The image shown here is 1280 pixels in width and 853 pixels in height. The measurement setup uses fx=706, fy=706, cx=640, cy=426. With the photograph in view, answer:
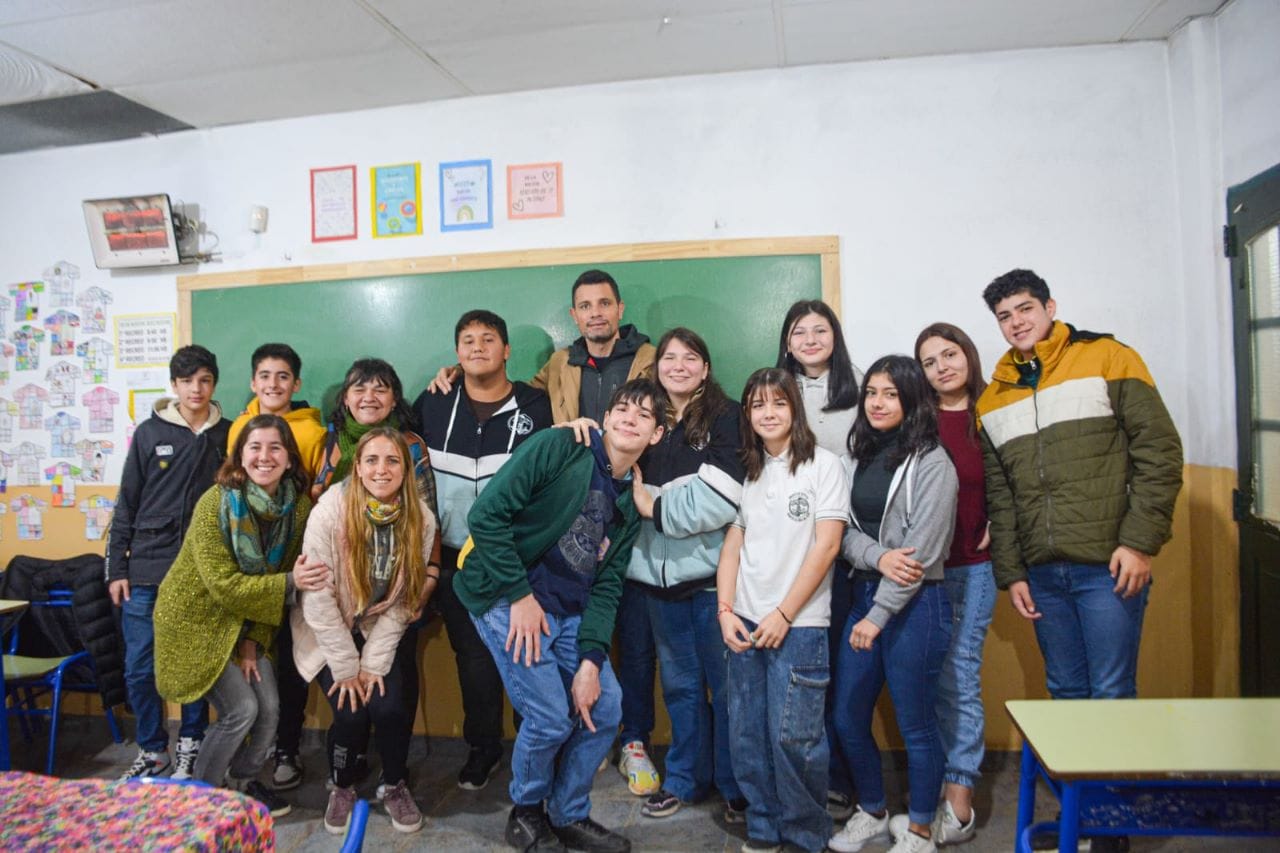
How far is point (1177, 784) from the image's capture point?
1262 mm

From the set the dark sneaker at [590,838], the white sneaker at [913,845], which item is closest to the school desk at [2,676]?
the dark sneaker at [590,838]

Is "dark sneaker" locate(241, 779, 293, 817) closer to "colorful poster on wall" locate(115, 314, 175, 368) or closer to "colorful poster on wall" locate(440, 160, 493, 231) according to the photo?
"colorful poster on wall" locate(115, 314, 175, 368)

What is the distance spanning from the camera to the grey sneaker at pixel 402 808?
226cm

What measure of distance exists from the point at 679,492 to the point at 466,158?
184 cm

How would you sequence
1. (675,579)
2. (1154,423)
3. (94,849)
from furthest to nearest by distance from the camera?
(675,579)
(1154,423)
(94,849)

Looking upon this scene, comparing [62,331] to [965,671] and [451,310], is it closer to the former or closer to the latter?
[451,310]

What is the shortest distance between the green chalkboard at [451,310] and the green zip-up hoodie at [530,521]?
1.01 meters

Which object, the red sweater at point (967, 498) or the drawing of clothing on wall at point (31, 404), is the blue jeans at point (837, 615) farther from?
the drawing of clothing on wall at point (31, 404)

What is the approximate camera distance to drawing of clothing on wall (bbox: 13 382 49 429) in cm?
337

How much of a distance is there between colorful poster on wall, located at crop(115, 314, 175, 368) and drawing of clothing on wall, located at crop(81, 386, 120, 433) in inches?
5.8

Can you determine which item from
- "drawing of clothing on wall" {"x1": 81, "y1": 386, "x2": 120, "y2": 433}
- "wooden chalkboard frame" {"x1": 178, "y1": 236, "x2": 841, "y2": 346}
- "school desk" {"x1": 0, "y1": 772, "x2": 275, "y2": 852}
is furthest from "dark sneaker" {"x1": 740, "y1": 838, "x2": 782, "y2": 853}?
"drawing of clothing on wall" {"x1": 81, "y1": 386, "x2": 120, "y2": 433}

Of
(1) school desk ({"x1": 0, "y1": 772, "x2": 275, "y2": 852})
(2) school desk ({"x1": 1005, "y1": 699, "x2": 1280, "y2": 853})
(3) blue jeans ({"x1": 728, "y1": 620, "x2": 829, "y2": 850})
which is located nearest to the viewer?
(1) school desk ({"x1": 0, "y1": 772, "x2": 275, "y2": 852})

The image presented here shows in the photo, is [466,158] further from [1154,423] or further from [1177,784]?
[1177,784]

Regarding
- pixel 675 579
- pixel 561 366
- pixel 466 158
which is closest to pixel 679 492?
pixel 675 579
